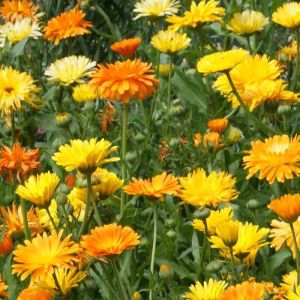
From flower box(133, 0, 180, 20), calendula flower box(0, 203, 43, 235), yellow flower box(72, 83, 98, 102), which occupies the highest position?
flower box(133, 0, 180, 20)

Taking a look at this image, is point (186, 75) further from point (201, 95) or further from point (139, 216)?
point (139, 216)

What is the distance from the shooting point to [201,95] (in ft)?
8.34

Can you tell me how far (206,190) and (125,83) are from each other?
316 mm

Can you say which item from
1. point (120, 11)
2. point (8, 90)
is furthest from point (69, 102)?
point (120, 11)

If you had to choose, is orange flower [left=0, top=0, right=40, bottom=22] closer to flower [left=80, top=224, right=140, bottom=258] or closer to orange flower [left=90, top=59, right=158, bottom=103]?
orange flower [left=90, top=59, right=158, bottom=103]

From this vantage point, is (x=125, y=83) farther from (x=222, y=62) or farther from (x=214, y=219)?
(x=214, y=219)

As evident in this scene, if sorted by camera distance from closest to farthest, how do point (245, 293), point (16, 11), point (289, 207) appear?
point (245, 293) < point (289, 207) < point (16, 11)

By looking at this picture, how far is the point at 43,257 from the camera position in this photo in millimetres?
1455

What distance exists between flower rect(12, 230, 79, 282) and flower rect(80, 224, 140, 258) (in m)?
0.04

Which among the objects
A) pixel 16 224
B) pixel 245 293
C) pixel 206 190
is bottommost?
Answer: pixel 16 224

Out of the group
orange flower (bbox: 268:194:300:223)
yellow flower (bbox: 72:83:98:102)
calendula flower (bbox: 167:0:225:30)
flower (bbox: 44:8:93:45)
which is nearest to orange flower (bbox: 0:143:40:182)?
yellow flower (bbox: 72:83:98:102)

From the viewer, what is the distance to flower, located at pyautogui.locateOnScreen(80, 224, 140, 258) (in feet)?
4.61

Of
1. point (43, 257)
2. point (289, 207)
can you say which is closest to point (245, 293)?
point (289, 207)

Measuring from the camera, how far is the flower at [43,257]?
1429 millimetres
